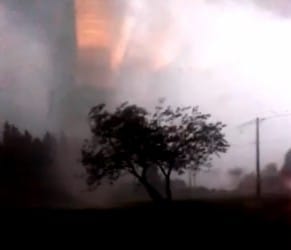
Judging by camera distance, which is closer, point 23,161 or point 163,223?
point 163,223

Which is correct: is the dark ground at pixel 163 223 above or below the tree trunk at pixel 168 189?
below

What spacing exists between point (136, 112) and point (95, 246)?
249 inches

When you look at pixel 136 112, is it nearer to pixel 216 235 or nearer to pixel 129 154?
pixel 129 154

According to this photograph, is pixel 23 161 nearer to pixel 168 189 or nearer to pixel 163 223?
pixel 168 189

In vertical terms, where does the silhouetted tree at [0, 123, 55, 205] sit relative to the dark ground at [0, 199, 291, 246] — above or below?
above

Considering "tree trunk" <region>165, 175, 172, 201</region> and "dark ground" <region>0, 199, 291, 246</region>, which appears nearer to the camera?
"dark ground" <region>0, 199, 291, 246</region>

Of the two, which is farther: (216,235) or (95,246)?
(216,235)

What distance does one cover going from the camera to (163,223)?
11.5m

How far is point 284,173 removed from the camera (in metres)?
16.9

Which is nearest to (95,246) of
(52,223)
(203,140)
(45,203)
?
(52,223)

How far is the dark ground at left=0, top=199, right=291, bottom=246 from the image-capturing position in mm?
10820

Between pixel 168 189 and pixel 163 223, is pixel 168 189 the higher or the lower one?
the higher one

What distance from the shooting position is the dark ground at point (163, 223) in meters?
10.8

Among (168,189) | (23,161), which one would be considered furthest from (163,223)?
(23,161)
